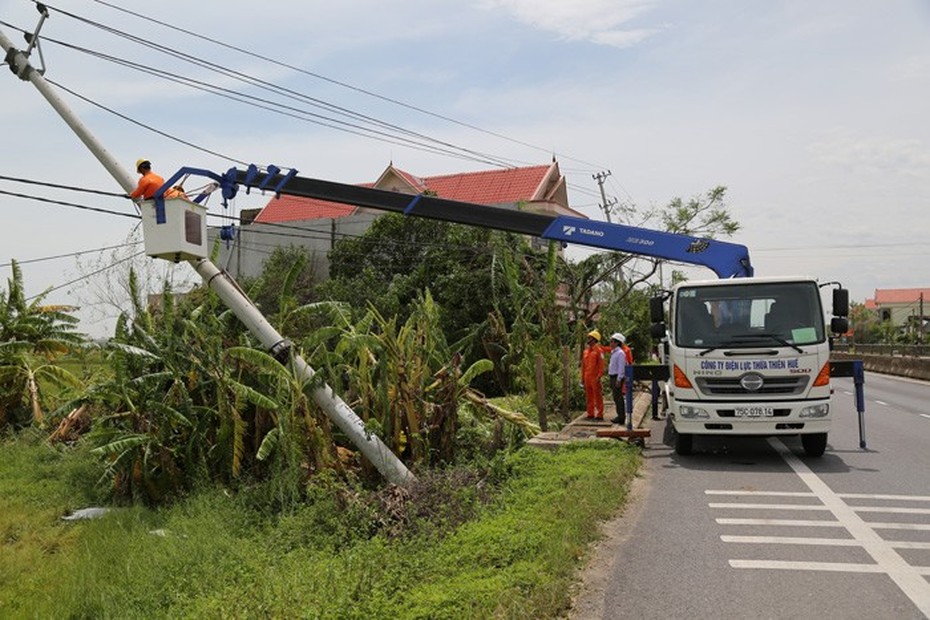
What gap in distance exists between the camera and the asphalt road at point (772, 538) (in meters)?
5.36

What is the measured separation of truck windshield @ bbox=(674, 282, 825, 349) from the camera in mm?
10312

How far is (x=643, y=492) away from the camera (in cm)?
895

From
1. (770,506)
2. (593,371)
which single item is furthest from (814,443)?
(593,371)

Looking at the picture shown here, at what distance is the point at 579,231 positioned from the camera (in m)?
12.7

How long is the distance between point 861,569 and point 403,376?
20.1 feet

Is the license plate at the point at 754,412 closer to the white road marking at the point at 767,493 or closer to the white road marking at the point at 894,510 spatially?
the white road marking at the point at 767,493

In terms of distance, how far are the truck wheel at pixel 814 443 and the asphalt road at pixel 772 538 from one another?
0.55ft

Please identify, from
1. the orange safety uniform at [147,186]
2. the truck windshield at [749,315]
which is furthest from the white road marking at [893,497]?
the orange safety uniform at [147,186]

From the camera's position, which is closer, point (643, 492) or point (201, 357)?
point (643, 492)

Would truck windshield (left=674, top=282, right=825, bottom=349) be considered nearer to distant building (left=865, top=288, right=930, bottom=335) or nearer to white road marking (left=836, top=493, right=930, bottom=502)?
white road marking (left=836, top=493, right=930, bottom=502)

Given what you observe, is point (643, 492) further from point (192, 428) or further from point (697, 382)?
point (192, 428)

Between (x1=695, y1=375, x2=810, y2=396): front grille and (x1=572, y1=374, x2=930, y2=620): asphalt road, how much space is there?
994 mm

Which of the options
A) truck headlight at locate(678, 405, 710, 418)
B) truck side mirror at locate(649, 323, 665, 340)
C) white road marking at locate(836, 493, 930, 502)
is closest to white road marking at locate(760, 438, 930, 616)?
white road marking at locate(836, 493, 930, 502)

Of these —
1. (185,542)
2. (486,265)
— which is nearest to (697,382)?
(185,542)
